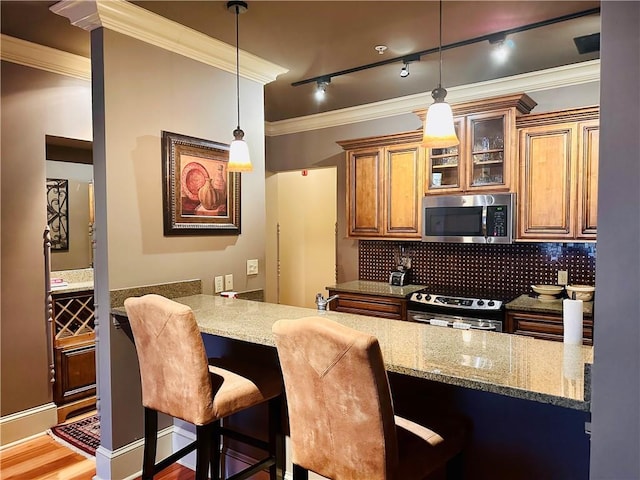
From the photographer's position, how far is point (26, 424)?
3094mm

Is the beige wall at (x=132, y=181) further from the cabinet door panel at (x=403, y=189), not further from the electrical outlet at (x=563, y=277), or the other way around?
the electrical outlet at (x=563, y=277)

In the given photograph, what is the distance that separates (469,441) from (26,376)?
295cm

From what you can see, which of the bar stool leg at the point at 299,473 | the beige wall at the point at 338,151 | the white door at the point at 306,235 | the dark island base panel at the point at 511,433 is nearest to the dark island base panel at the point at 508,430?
the dark island base panel at the point at 511,433

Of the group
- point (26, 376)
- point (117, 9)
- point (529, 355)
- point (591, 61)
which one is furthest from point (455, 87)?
point (26, 376)

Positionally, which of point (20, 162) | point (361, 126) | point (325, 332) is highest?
point (361, 126)

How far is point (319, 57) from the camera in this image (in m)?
3.19

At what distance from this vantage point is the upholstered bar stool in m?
1.85

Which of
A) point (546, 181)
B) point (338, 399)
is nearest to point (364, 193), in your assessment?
point (546, 181)

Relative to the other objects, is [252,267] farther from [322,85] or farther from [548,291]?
[548,291]

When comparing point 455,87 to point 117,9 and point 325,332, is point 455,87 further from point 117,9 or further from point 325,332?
point 325,332

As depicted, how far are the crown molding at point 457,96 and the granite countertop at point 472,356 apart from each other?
263 centimetres

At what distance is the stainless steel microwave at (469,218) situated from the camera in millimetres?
3529

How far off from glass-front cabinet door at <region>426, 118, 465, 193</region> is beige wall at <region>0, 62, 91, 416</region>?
288cm

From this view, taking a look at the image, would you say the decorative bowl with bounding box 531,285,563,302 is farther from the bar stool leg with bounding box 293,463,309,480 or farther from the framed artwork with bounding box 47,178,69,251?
the framed artwork with bounding box 47,178,69,251
